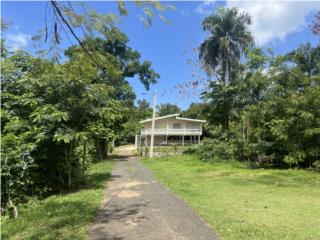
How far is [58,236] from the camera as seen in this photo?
Answer: 543 centimetres

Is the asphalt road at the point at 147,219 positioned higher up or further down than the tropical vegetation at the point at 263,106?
Result: further down

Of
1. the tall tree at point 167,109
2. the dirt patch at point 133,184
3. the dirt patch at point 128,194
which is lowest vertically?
the dirt patch at point 128,194

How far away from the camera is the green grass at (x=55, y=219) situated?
5.63m

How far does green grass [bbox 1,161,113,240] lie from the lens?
563 cm

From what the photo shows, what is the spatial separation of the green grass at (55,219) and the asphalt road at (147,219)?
0.25 meters

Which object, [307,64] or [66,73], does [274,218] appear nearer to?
[66,73]

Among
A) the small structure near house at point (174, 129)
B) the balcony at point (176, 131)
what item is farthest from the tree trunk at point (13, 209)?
the balcony at point (176, 131)

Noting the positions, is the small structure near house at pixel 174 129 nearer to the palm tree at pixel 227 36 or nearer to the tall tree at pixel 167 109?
the palm tree at pixel 227 36

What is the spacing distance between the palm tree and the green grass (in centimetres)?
2501

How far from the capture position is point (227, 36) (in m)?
31.6

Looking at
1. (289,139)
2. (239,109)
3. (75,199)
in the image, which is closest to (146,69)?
(239,109)

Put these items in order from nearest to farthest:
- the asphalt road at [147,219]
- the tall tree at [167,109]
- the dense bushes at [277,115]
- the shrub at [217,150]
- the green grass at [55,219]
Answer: the asphalt road at [147,219] < the green grass at [55,219] < the dense bushes at [277,115] < the shrub at [217,150] < the tall tree at [167,109]

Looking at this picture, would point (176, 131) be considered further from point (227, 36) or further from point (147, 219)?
point (147, 219)

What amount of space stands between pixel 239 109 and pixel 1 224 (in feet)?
76.7
